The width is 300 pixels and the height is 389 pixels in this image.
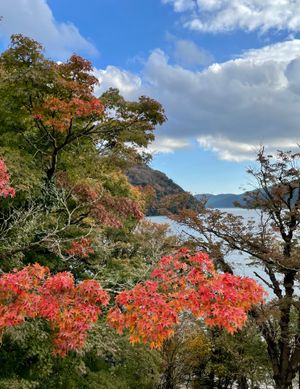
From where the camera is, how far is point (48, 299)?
580 cm

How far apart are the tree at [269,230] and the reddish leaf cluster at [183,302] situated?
8032mm

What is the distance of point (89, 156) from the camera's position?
40.5ft

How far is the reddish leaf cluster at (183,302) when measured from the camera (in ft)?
17.3

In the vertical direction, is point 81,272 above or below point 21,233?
below

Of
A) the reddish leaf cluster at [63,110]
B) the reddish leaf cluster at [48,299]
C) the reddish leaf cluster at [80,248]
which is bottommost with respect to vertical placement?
the reddish leaf cluster at [48,299]

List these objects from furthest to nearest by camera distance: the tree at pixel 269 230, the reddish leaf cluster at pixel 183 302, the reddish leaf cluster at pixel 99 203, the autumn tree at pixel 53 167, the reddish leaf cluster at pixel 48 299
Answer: the tree at pixel 269 230 → the reddish leaf cluster at pixel 99 203 → the autumn tree at pixel 53 167 → the reddish leaf cluster at pixel 48 299 → the reddish leaf cluster at pixel 183 302

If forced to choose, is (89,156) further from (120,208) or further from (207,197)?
(207,197)

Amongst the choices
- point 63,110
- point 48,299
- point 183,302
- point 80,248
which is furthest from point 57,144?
point 183,302

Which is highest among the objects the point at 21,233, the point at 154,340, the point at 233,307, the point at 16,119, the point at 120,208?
the point at 16,119

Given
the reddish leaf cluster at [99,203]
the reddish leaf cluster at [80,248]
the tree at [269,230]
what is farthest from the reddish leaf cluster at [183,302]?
the tree at [269,230]

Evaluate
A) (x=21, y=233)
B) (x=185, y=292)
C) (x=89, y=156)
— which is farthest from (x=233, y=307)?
(x=89, y=156)

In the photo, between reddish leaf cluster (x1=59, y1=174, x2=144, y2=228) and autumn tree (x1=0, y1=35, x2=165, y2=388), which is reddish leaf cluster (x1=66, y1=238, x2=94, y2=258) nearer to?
autumn tree (x1=0, y1=35, x2=165, y2=388)

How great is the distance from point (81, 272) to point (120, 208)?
2.92m

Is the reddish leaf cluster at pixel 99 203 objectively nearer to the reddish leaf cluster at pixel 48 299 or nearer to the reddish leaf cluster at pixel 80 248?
the reddish leaf cluster at pixel 80 248
